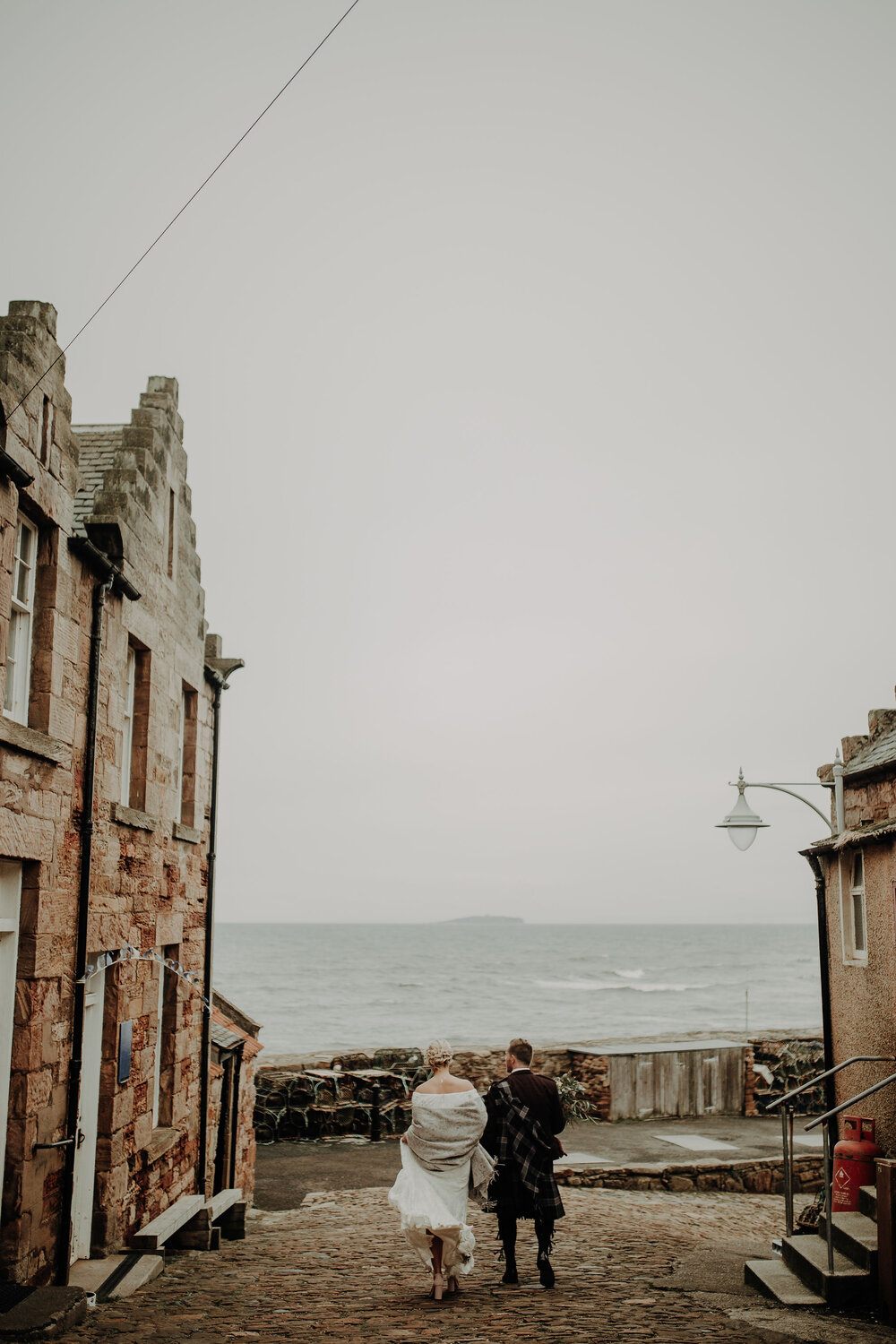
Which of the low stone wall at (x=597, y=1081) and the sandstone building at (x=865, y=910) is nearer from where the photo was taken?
the sandstone building at (x=865, y=910)

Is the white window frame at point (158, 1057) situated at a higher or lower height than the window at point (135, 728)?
lower

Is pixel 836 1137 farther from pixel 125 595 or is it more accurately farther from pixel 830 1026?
pixel 125 595

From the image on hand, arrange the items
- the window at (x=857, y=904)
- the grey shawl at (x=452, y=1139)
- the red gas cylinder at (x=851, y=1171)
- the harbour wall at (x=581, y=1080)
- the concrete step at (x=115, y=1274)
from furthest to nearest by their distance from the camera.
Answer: the harbour wall at (x=581, y=1080), the window at (x=857, y=904), the red gas cylinder at (x=851, y=1171), the concrete step at (x=115, y=1274), the grey shawl at (x=452, y=1139)

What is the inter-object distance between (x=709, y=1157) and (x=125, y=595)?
1218 cm

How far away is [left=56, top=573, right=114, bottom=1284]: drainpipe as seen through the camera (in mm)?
7930

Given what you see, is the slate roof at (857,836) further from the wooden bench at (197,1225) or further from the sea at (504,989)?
the sea at (504,989)

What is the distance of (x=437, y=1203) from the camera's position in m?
7.55

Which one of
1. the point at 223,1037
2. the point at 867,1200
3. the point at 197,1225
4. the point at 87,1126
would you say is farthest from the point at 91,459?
the point at 867,1200

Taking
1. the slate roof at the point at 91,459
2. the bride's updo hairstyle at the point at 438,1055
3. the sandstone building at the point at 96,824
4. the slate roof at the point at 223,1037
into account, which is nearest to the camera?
the sandstone building at the point at 96,824

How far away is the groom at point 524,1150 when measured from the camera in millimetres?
7797

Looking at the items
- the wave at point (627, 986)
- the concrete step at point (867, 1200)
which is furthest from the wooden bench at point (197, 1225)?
the wave at point (627, 986)

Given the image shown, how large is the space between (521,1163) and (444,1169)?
54cm

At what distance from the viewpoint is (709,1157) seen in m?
16.6

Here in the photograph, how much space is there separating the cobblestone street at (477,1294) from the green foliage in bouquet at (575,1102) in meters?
8.49
